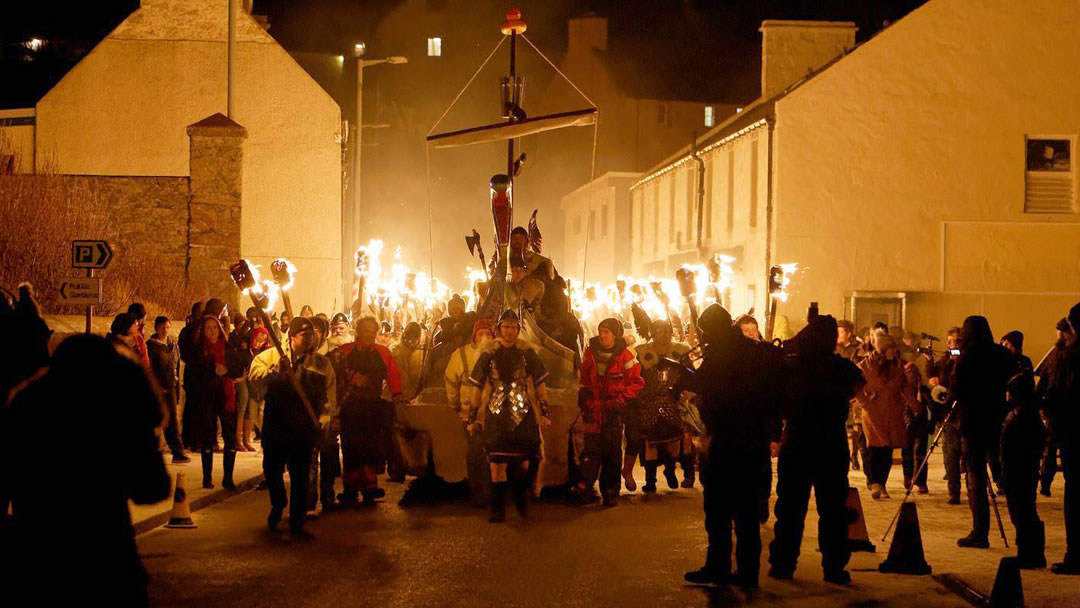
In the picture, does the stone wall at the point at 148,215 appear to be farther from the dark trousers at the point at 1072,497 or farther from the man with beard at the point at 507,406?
the dark trousers at the point at 1072,497

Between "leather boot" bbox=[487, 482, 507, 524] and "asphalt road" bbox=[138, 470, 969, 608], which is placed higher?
"leather boot" bbox=[487, 482, 507, 524]

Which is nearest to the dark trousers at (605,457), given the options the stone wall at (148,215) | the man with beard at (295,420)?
the man with beard at (295,420)

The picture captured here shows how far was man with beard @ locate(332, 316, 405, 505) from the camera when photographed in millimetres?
12328

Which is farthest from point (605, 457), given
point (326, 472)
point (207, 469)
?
point (207, 469)

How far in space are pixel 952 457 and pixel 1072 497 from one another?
423 centimetres

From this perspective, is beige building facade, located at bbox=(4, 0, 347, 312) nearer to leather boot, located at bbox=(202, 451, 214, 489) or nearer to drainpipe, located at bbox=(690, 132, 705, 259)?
drainpipe, located at bbox=(690, 132, 705, 259)

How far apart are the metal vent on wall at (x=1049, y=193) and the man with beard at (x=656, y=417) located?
17079 millimetres

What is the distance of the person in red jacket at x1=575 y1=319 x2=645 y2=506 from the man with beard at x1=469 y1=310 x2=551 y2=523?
1.14 meters

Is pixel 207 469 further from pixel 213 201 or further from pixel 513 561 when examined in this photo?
pixel 213 201

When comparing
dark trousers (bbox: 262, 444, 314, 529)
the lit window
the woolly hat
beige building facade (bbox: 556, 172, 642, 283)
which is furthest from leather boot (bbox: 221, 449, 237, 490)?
the lit window

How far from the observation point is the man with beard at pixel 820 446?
871 cm

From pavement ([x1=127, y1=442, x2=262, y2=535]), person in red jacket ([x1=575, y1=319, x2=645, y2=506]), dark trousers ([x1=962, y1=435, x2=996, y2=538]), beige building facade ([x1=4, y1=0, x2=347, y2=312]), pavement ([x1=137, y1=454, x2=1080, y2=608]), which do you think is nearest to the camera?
pavement ([x1=137, y1=454, x2=1080, y2=608])

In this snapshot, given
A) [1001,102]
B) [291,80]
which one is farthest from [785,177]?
[291,80]

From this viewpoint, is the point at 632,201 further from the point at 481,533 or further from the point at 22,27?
the point at 481,533
